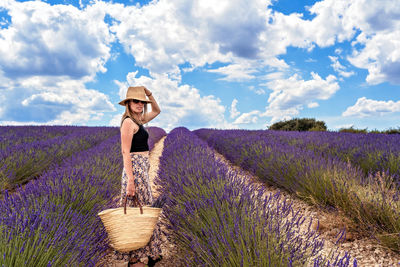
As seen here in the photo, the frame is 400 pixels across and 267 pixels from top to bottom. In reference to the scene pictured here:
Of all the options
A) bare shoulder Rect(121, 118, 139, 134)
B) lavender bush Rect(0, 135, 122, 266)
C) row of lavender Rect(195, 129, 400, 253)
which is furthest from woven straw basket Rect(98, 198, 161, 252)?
row of lavender Rect(195, 129, 400, 253)

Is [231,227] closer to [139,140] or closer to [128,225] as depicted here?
[128,225]

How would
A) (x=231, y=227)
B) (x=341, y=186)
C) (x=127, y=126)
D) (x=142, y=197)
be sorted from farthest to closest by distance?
(x=341, y=186) → (x=142, y=197) → (x=127, y=126) → (x=231, y=227)

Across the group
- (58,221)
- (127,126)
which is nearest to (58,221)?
(58,221)

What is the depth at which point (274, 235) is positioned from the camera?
1.57m

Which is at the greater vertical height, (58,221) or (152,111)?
(152,111)

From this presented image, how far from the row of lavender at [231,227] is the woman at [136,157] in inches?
9.4

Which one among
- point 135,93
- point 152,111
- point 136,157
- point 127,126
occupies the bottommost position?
point 136,157

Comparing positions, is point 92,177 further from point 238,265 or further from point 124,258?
point 238,265

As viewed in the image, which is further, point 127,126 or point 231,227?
point 127,126

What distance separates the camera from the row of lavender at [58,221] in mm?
1512

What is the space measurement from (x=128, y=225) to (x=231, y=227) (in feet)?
2.44

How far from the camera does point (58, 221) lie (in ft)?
6.56

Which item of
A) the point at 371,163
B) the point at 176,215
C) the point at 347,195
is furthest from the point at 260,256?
the point at 371,163

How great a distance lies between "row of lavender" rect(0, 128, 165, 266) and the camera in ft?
4.96
